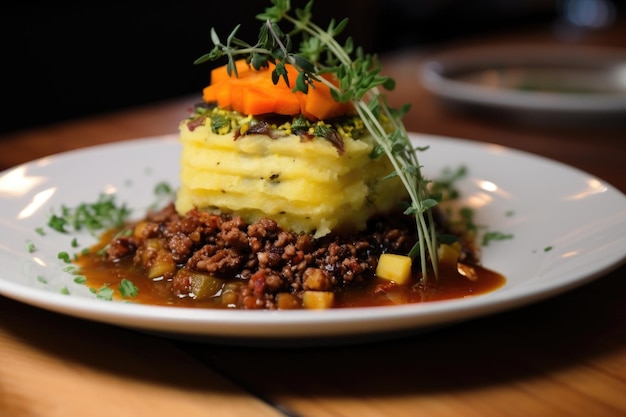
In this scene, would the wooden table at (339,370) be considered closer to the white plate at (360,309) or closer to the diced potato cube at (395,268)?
the white plate at (360,309)

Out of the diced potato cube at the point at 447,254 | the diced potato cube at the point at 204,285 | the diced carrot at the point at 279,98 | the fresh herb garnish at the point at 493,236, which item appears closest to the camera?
the diced potato cube at the point at 204,285

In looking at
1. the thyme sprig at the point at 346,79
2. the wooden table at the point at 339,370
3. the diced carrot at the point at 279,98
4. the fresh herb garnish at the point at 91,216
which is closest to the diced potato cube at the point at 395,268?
the thyme sprig at the point at 346,79

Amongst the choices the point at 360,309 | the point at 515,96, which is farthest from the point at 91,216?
the point at 515,96

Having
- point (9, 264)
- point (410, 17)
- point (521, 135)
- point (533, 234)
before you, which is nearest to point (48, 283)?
point (9, 264)

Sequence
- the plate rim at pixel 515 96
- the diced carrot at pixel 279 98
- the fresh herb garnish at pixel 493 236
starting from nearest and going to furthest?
the diced carrot at pixel 279 98, the fresh herb garnish at pixel 493 236, the plate rim at pixel 515 96

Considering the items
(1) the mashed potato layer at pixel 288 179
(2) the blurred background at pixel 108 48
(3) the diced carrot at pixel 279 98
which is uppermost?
(3) the diced carrot at pixel 279 98

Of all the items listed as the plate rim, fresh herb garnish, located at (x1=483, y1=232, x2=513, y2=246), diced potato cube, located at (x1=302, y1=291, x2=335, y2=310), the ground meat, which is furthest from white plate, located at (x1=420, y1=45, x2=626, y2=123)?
diced potato cube, located at (x1=302, y1=291, x2=335, y2=310)
